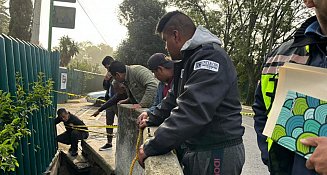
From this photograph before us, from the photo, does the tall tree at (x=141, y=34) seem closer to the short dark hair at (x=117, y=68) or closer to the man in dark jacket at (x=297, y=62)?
the short dark hair at (x=117, y=68)

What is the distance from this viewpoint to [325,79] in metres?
1.31

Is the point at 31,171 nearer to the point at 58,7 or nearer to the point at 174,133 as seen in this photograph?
the point at 174,133

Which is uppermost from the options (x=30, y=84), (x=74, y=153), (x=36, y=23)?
(x=36, y=23)

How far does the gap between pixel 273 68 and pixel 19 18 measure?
22306 mm

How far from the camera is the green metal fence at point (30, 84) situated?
11.4 ft

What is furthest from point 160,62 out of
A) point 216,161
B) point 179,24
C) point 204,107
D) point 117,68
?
point 204,107

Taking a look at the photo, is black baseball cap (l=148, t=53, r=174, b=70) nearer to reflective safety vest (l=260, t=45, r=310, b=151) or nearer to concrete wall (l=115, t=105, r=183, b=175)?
concrete wall (l=115, t=105, r=183, b=175)

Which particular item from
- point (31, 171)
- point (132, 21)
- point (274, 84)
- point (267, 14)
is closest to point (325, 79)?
point (274, 84)

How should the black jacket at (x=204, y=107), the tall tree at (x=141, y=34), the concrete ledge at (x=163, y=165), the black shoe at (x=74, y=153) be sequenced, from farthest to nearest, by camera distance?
the tall tree at (x=141, y=34) < the black shoe at (x=74, y=153) < the black jacket at (x=204, y=107) < the concrete ledge at (x=163, y=165)

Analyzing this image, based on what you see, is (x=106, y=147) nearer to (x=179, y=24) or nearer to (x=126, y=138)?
(x=126, y=138)

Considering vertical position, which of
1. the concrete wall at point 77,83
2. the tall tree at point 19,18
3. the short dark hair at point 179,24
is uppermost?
the tall tree at point 19,18

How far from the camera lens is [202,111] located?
192 cm

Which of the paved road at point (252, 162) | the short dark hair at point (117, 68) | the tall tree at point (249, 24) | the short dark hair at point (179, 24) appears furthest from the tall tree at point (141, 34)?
the short dark hair at point (179, 24)

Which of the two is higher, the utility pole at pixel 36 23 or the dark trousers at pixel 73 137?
the utility pole at pixel 36 23
